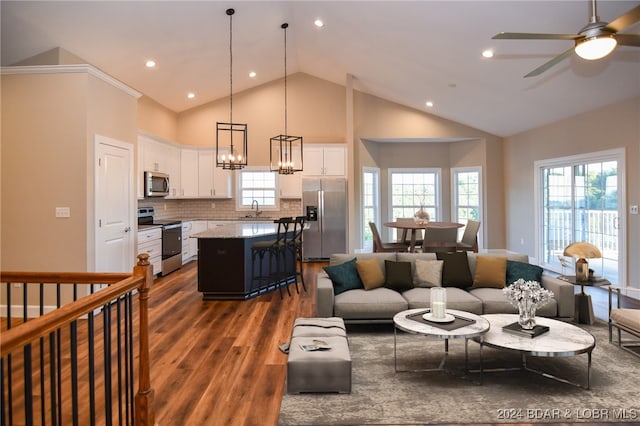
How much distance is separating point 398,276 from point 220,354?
206 cm

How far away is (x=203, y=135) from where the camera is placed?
9.16 m

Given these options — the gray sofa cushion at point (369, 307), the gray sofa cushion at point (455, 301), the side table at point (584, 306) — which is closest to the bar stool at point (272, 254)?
the gray sofa cushion at point (369, 307)

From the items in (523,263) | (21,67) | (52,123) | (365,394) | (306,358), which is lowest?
(365,394)

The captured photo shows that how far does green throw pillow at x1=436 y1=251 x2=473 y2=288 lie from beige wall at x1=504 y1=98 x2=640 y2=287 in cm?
263

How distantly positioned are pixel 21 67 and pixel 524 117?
7.61 metres

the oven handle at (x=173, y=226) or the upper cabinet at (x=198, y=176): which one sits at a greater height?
the upper cabinet at (x=198, y=176)

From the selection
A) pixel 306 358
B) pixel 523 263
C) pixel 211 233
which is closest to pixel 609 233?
pixel 523 263

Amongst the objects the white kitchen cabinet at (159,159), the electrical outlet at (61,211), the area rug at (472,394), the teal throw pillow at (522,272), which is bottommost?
the area rug at (472,394)

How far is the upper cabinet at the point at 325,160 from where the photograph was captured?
8.73 m

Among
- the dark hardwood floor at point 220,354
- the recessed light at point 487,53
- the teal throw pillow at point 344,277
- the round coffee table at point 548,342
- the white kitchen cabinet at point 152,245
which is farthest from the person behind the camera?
the white kitchen cabinet at point 152,245

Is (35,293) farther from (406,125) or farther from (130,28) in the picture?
(406,125)

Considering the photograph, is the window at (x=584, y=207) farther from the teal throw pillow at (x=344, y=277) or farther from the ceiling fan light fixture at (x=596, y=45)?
the ceiling fan light fixture at (x=596, y=45)

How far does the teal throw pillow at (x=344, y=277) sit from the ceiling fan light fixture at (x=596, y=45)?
9.44 ft

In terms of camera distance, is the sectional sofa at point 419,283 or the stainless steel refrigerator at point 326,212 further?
the stainless steel refrigerator at point 326,212
